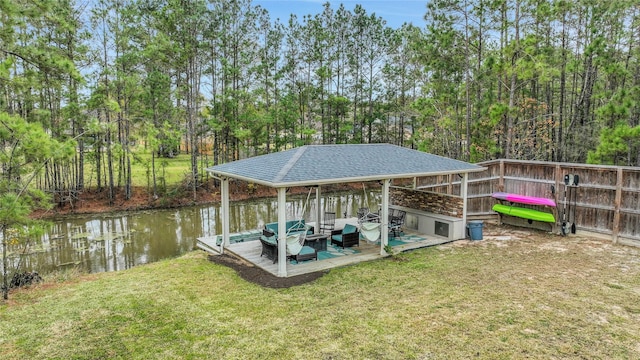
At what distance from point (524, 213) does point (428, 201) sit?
2647 millimetres

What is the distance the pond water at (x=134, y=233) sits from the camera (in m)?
10.5

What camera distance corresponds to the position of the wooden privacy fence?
9320mm

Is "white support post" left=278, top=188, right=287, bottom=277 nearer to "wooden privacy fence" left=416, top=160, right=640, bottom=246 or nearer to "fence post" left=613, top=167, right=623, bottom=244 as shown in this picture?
"wooden privacy fence" left=416, top=160, right=640, bottom=246

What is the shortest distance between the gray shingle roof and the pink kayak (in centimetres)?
146

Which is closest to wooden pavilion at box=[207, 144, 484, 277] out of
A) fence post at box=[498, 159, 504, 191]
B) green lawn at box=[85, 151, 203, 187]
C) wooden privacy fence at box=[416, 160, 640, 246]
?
fence post at box=[498, 159, 504, 191]

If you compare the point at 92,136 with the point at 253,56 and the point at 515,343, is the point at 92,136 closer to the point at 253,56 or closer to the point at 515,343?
the point at 253,56

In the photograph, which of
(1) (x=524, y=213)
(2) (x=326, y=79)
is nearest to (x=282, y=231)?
(1) (x=524, y=213)

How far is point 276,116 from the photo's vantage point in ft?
71.8

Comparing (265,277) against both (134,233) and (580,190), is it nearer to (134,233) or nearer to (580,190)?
(134,233)

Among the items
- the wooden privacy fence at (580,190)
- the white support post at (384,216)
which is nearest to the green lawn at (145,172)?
the white support post at (384,216)

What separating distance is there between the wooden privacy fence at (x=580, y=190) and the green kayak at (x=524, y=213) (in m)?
0.39

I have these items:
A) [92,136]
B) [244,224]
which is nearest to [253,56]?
[92,136]

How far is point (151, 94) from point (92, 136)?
323 cm

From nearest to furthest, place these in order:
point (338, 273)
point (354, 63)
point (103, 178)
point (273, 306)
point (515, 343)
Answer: point (515, 343)
point (273, 306)
point (338, 273)
point (103, 178)
point (354, 63)
